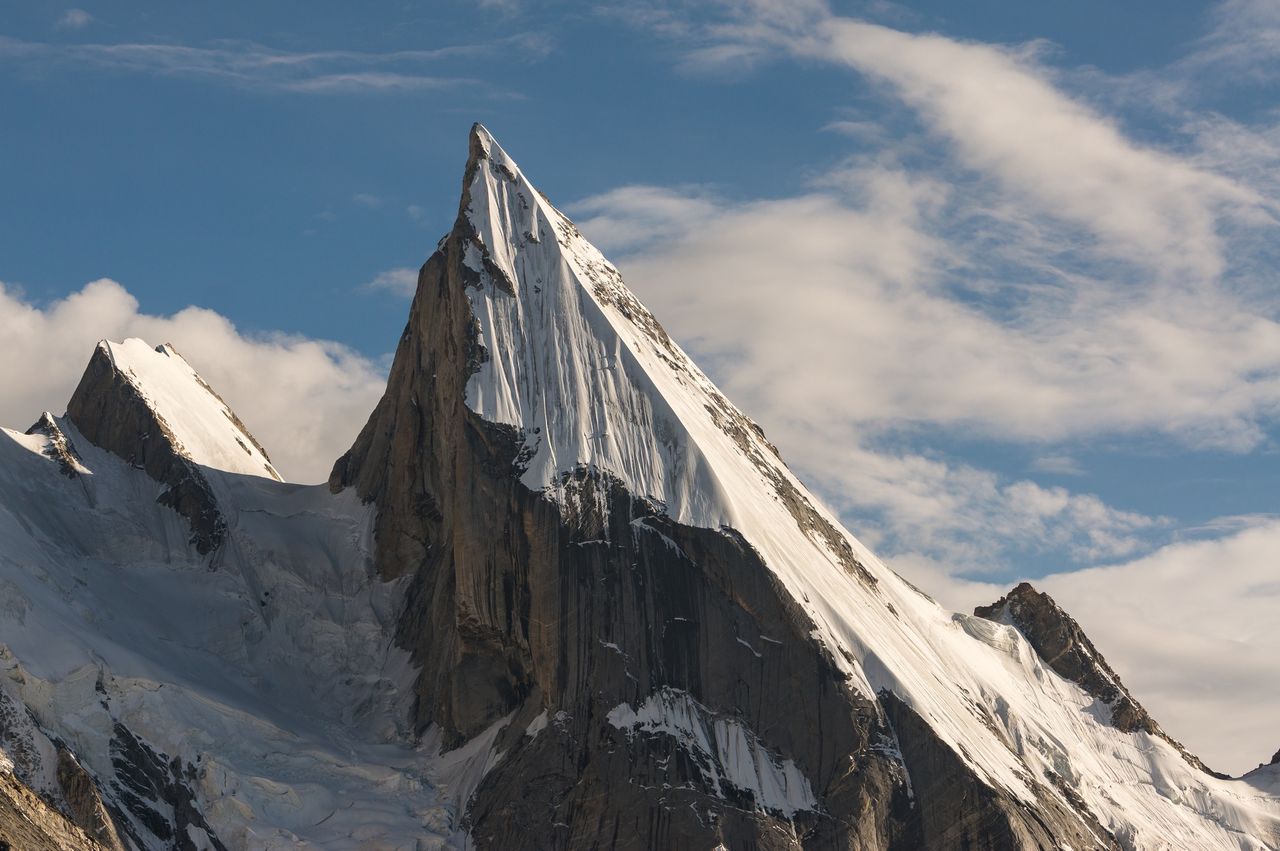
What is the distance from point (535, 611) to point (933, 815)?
2959 cm

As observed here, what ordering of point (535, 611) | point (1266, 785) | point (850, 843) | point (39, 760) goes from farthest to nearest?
1. point (1266, 785)
2. point (535, 611)
3. point (850, 843)
4. point (39, 760)

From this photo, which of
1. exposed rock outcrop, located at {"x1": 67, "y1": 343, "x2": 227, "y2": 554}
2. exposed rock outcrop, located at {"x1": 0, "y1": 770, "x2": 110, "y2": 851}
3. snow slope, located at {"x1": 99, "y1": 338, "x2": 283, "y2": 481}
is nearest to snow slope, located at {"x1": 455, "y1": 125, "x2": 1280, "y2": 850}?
exposed rock outcrop, located at {"x1": 67, "y1": 343, "x2": 227, "y2": 554}

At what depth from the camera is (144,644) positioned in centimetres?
15262

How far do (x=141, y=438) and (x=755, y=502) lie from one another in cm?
5271

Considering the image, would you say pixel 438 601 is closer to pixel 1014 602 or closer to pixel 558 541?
pixel 558 541

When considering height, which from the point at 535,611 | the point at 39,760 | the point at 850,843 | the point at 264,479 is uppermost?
the point at 264,479

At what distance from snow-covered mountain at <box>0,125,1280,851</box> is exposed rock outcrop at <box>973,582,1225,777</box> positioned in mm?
414

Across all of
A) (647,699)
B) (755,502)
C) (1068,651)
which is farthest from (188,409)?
(1068,651)

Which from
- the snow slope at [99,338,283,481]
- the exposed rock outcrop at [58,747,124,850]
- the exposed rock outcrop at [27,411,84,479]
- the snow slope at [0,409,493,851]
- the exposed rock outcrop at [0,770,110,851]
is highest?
the snow slope at [99,338,283,481]

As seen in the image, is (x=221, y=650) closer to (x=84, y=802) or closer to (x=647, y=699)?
(x=84, y=802)

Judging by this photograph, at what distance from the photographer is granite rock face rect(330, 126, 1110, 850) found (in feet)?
467

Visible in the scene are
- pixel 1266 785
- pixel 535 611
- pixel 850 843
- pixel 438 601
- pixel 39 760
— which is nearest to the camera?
pixel 39 760

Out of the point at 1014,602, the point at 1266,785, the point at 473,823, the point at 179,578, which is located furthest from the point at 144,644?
the point at 1266,785

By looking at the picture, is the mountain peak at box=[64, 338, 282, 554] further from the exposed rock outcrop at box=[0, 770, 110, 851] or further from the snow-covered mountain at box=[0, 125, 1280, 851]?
the exposed rock outcrop at box=[0, 770, 110, 851]
